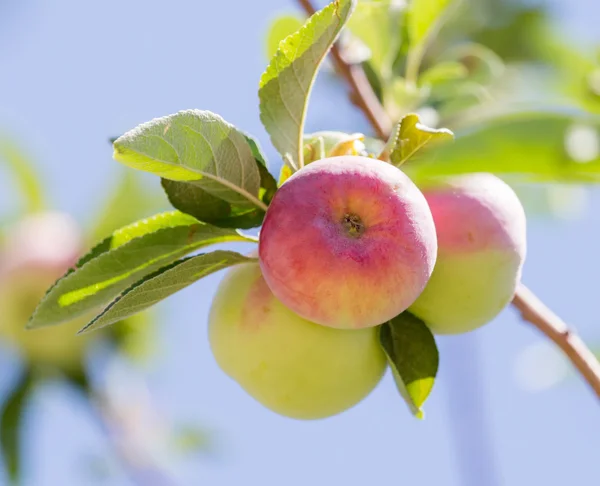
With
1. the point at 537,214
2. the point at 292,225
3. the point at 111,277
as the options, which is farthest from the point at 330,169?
the point at 537,214

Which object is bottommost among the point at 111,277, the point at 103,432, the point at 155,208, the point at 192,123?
the point at 103,432

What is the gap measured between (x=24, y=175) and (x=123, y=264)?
5.93 feet

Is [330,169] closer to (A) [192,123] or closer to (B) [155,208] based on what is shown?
(A) [192,123]

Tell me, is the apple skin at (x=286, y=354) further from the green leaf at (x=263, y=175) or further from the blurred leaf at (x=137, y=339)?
the blurred leaf at (x=137, y=339)

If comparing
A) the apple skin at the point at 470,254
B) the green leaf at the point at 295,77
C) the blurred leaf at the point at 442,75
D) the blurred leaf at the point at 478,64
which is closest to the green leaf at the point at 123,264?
the green leaf at the point at 295,77

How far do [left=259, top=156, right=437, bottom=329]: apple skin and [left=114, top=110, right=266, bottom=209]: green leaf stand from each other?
3.6 inches

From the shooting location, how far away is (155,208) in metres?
2.38

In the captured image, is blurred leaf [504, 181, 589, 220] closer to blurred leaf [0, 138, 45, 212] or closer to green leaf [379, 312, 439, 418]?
green leaf [379, 312, 439, 418]

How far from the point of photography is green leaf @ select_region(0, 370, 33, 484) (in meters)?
2.35

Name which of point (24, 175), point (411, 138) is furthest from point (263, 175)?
point (24, 175)

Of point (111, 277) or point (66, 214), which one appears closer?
point (111, 277)

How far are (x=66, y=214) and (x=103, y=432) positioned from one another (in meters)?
0.78

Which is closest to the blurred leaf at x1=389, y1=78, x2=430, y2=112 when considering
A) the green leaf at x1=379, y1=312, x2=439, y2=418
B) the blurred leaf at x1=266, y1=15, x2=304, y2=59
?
the blurred leaf at x1=266, y1=15, x2=304, y2=59

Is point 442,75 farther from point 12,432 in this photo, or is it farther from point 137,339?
point 12,432
